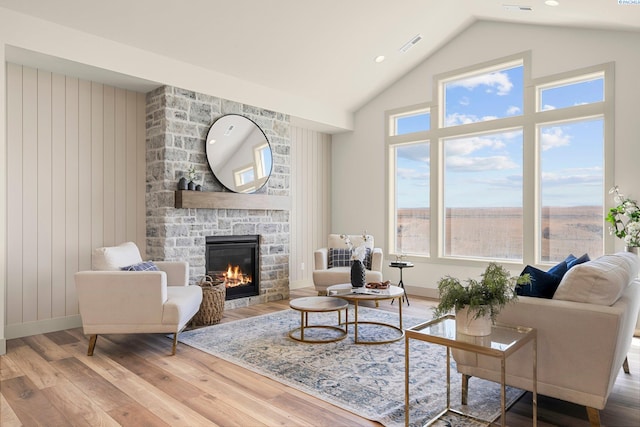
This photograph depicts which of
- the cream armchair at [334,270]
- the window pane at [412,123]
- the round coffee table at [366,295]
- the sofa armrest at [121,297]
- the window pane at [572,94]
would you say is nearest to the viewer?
the sofa armrest at [121,297]

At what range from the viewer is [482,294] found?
224 centimetres

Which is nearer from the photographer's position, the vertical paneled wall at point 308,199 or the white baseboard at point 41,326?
the white baseboard at point 41,326

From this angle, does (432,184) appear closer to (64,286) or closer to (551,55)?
(551,55)

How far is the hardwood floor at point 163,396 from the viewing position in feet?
7.93

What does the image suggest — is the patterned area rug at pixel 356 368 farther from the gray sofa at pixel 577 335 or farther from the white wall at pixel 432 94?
the white wall at pixel 432 94

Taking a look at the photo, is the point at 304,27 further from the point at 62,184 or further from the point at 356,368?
the point at 356,368

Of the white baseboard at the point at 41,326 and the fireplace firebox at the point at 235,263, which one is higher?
the fireplace firebox at the point at 235,263

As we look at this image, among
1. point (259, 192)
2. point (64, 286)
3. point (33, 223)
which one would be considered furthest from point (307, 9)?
point (64, 286)

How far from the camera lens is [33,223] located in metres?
4.21

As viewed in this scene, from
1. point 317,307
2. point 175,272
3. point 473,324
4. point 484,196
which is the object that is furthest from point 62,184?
point 484,196

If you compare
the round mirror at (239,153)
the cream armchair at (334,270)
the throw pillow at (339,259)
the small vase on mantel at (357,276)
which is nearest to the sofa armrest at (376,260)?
the cream armchair at (334,270)

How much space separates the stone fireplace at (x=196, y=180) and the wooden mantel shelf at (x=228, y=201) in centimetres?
2

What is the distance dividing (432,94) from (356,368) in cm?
445

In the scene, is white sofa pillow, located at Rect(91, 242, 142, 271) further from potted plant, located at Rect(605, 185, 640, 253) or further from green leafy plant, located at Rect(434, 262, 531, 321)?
potted plant, located at Rect(605, 185, 640, 253)
